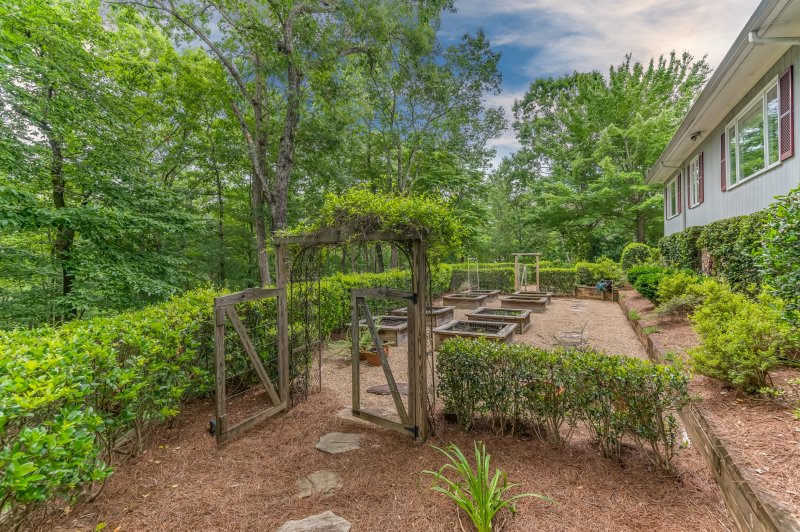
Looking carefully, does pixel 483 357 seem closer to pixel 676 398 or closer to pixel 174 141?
pixel 676 398

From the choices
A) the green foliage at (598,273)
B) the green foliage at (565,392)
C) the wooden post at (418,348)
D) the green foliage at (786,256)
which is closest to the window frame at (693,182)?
the green foliage at (598,273)

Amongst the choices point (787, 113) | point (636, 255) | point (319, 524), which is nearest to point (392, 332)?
point (319, 524)

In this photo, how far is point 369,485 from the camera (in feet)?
9.31

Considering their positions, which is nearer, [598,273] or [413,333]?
[413,333]

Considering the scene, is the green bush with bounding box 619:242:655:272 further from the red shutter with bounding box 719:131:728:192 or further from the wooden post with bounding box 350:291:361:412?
the wooden post with bounding box 350:291:361:412

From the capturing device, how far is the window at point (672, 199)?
38.9 feet

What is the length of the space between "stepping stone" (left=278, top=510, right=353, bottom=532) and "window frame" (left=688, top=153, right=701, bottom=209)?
1153 cm

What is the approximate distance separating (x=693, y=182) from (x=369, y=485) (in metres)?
12.0

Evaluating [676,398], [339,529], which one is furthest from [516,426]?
[339,529]

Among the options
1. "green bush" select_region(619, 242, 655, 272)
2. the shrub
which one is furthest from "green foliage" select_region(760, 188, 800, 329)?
"green bush" select_region(619, 242, 655, 272)

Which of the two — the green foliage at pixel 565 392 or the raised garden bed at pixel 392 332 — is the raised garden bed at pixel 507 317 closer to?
the raised garden bed at pixel 392 332

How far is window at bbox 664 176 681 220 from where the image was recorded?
38.9 feet

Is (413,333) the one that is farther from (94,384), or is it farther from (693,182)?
(693,182)

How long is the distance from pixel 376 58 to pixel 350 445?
1052 centimetres
